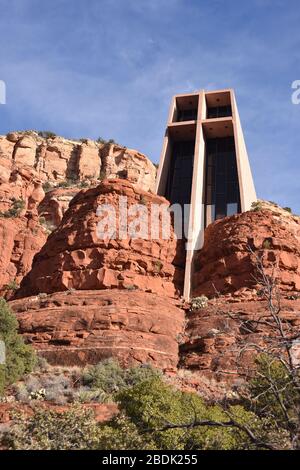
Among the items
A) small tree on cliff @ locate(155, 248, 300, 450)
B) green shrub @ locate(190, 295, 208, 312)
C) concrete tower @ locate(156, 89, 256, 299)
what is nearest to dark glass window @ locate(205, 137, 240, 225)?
concrete tower @ locate(156, 89, 256, 299)

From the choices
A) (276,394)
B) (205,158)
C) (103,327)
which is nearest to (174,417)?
(276,394)

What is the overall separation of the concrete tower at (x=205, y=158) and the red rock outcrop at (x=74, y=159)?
24.7 metres

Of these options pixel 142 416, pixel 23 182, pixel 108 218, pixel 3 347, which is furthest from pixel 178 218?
pixel 23 182

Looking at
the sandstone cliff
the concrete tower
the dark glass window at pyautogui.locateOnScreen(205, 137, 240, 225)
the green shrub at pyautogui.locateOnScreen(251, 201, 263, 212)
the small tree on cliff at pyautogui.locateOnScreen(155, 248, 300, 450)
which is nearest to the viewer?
the small tree on cliff at pyautogui.locateOnScreen(155, 248, 300, 450)

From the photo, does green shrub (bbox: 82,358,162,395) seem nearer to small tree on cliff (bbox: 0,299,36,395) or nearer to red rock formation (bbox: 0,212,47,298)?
small tree on cliff (bbox: 0,299,36,395)

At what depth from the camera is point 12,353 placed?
59.7 feet

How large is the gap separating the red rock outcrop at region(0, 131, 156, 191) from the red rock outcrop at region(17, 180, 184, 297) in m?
Result: 34.0

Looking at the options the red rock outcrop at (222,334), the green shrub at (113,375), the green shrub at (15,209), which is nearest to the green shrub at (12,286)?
the green shrub at (15,209)

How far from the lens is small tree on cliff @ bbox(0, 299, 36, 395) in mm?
17453

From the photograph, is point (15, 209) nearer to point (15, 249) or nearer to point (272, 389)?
point (15, 249)

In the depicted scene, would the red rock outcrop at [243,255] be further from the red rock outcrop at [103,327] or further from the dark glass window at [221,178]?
the dark glass window at [221,178]

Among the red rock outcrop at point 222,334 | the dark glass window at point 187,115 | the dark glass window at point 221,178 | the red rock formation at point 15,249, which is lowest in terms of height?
the red rock outcrop at point 222,334

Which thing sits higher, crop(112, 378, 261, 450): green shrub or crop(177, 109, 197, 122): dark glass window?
crop(177, 109, 197, 122): dark glass window

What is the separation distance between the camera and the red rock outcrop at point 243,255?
2533cm
